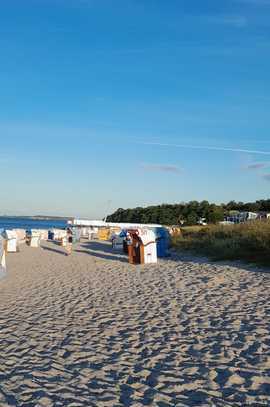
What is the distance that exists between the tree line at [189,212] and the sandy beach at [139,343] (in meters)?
45.0

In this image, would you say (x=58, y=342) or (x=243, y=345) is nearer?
(x=243, y=345)

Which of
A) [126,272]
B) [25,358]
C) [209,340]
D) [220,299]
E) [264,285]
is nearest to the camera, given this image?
[25,358]

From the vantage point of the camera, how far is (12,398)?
3.85 metres

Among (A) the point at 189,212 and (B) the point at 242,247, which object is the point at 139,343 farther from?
(A) the point at 189,212

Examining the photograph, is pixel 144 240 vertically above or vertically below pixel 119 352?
above

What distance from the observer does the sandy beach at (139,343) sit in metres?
3.85

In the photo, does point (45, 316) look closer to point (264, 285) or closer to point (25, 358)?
point (25, 358)

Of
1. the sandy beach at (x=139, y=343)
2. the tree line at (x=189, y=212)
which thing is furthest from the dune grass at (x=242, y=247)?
the tree line at (x=189, y=212)

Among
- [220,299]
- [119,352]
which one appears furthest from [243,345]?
[220,299]

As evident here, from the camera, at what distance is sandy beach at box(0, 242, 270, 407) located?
3.85 metres

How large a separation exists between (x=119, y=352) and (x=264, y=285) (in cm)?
496

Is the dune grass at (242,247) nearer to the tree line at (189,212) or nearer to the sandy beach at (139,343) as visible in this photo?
the sandy beach at (139,343)

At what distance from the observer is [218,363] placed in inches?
177

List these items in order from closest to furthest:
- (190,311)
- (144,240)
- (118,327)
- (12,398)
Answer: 1. (12,398)
2. (118,327)
3. (190,311)
4. (144,240)
